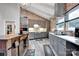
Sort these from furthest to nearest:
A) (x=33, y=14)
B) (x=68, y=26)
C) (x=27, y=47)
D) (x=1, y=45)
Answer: (x=27, y=47)
(x=68, y=26)
(x=33, y=14)
(x=1, y=45)

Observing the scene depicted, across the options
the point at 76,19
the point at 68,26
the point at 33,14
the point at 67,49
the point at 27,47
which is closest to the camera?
the point at 67,49

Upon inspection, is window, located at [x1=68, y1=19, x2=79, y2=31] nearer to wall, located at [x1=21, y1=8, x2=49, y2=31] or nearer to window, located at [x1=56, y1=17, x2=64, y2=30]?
window, located at [x1=56, y1=17, x2=64, y2=30]

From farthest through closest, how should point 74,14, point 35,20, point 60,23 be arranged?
point 60,23 < point 35,20 < point 74,14

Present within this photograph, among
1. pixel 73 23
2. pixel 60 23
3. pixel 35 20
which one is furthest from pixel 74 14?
pixel 35 20

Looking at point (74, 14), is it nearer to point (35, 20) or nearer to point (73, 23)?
point (73, 23)

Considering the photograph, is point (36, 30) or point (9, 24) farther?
point (9, 24)

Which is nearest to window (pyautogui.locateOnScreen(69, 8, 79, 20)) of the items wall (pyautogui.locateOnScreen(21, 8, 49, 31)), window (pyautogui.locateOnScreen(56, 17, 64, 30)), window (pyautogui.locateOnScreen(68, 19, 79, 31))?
window (pyautogui.locateOnScreen(68, 19, 79, 31))

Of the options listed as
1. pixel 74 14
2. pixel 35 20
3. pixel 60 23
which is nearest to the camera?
pixel 74 14

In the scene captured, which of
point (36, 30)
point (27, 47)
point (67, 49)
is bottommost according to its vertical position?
point (27, 47)

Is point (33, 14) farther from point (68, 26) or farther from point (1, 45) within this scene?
point (1, 45)

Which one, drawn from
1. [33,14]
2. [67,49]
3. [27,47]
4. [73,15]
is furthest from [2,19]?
[67,49]

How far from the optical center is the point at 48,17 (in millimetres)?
4039

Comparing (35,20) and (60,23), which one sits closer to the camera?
(35,20)

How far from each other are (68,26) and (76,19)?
2.31 ft
